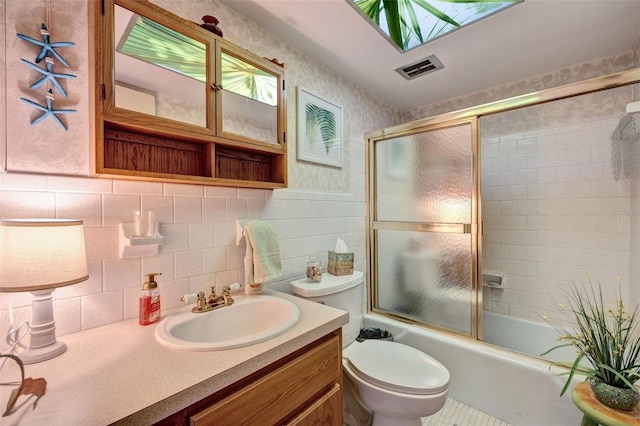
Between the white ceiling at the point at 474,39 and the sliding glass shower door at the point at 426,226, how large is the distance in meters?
0.47

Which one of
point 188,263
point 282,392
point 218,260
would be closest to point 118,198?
point 188,263

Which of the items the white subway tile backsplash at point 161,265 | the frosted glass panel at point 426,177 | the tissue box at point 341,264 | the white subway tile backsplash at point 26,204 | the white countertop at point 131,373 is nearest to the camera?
the white countertop at point 131,373

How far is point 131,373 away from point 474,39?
218 centimetres

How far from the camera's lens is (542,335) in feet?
6.84

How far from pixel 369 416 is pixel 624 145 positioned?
2.34m

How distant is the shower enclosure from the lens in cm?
177

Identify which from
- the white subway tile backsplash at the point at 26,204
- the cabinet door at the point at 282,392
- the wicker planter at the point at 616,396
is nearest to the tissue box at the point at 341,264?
the cabinet door at the point at 282,392

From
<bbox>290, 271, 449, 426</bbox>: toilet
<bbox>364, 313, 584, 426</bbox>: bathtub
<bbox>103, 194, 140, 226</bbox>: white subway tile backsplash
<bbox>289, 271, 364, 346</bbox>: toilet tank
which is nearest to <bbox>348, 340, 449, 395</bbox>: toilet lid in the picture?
<bbox>290, 271, 449, 426</bbox>: toilet

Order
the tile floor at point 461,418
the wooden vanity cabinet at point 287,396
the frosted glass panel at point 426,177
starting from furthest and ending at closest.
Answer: the frosted glass panel at point 426,177
the tile floor at point 461,418
the wooden vanity cabinet at point 287,396

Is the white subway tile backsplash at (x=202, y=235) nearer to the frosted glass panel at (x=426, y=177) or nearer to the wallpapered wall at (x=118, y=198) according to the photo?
the wallpapered wall at (x=118, y=198)

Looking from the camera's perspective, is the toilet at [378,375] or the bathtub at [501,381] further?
the bathtub at [501,381]

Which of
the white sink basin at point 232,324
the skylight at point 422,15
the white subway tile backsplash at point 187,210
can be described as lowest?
the white sink basin at point 232,324

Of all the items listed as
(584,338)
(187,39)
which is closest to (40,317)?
(187,39)

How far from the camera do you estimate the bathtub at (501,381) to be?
137 centimetres
